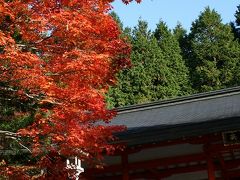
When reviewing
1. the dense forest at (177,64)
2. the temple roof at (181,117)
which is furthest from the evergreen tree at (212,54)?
the temple roof at (181,117)

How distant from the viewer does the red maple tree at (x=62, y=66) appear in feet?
26.2

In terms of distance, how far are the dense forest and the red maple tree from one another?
2166cm

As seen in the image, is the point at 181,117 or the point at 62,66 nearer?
the point at 62,66

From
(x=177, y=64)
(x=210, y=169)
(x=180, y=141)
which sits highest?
(x=177, y=64)

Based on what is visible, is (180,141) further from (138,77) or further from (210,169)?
(138,77)

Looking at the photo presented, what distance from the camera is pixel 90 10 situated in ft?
28.7

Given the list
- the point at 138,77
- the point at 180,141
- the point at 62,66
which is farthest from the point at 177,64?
the point at 62,66

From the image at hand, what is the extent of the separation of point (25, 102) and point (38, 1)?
11.7 feet

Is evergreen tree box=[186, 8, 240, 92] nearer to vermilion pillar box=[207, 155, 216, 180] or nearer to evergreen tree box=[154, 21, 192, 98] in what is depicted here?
evergreen tree box=[154, 21, 192, 98]

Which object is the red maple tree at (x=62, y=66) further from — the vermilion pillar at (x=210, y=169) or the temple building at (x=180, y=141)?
the vermilion pillar at (x=210, y=169)

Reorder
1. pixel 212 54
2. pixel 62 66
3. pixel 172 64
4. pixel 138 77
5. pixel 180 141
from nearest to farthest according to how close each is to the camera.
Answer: pixel 62 66, pixel 180 141, pixel 138 77, pixel 212 54, pixel 172 64

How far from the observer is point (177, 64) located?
3600cm

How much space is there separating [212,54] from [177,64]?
332 cm

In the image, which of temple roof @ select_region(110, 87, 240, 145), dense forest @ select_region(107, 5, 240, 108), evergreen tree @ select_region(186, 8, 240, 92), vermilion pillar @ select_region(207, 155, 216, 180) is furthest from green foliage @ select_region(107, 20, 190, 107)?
vermilion pillar @ select_region(207, 155, 216, 180)
